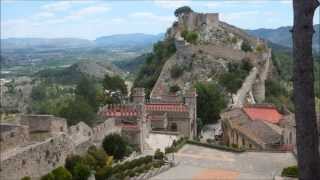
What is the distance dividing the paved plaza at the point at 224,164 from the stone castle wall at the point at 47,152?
406cm

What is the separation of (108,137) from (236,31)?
40265 millimetres

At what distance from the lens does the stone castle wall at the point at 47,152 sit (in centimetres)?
1858

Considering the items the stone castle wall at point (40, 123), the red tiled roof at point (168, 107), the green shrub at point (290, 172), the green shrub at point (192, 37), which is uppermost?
the green shrub at point (192, 37)

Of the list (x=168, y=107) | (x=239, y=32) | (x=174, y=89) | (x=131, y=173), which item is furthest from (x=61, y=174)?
(x=239, y=32)

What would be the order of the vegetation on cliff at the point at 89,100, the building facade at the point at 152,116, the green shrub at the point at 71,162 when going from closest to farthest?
1. the green shrub at the point at 71,162
2. the building facade at the point at 152,116
3. the vegetation on cliff at the point at 89,100

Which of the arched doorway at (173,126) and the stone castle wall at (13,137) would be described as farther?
the arched doorway at (173,126)

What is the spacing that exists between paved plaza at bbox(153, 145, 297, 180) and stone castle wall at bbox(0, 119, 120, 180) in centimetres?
406

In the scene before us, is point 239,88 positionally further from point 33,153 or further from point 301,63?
point 301,63

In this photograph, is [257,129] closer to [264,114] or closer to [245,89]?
[264,114]

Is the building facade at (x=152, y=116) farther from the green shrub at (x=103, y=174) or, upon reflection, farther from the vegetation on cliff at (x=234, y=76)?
the vegetation on cliff at (x=234, y=76)

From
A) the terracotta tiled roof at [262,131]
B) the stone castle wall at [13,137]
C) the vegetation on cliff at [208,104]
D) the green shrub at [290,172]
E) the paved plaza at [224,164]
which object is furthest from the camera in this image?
the vegetation on cliff at [208,104]

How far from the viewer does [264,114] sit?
41219mm

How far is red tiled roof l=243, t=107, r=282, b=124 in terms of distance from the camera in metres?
39.4

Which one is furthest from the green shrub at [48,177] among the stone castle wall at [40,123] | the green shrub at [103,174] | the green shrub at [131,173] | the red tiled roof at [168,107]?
the red tiled roof at [168,107]
